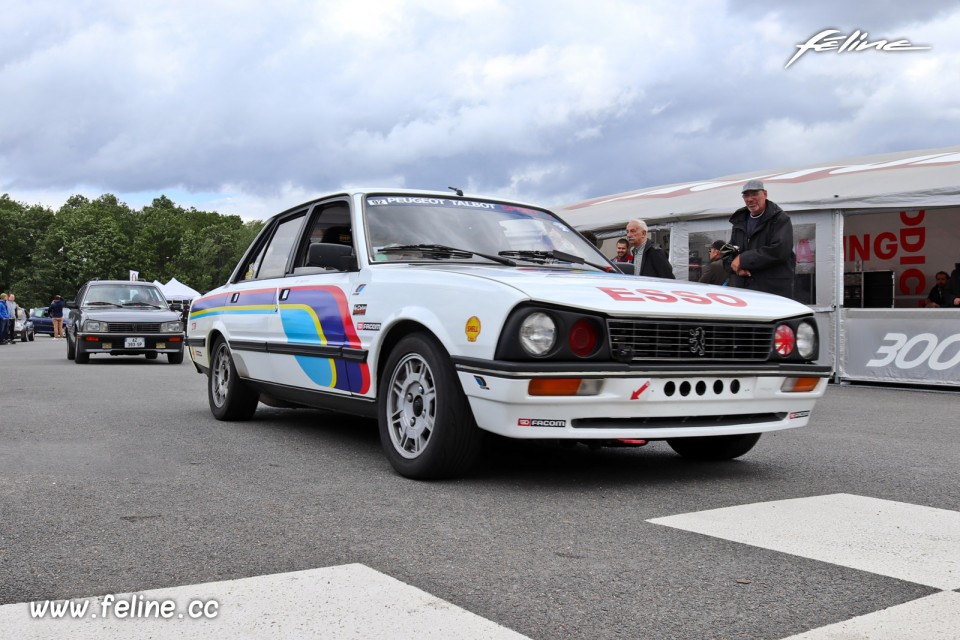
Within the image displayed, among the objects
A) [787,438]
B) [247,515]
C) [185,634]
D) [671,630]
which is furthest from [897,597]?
[787,438]

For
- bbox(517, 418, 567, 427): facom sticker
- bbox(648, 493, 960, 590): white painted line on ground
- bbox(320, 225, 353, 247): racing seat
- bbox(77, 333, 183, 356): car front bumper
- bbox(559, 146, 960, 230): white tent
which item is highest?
bbox(559, 146, 960, 230): white tent

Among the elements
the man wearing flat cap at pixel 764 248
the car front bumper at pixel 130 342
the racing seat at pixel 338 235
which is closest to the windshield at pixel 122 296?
the car front bumper at pixel 130 342

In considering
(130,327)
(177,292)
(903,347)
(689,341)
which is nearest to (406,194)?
(689,341)

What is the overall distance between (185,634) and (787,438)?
5.18 metres

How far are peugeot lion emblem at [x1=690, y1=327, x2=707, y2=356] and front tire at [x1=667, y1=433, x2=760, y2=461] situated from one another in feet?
3.37

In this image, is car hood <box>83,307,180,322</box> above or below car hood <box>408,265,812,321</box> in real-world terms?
below

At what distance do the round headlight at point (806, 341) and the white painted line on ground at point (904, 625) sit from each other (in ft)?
7.64

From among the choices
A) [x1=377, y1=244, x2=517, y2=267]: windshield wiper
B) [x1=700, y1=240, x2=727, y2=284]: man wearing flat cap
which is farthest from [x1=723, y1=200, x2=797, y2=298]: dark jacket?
[x1=377, y1=244, x2=517, y2=267]: windshield wiper

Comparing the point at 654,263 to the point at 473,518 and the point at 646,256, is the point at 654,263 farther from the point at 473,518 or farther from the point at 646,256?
the point at 473,518

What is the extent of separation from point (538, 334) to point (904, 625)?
207cm

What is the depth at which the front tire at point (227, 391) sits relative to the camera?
748 cm

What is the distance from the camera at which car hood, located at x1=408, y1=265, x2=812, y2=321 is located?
454 cm

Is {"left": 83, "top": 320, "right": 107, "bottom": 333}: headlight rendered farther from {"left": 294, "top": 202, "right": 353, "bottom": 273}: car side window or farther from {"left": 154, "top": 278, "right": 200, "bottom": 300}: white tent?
{"left": 154, "top": 278, "right": 200, "bottom": 300}: white tent

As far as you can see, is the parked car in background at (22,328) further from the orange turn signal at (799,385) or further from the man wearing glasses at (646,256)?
the orange turn signal at (799,385)
